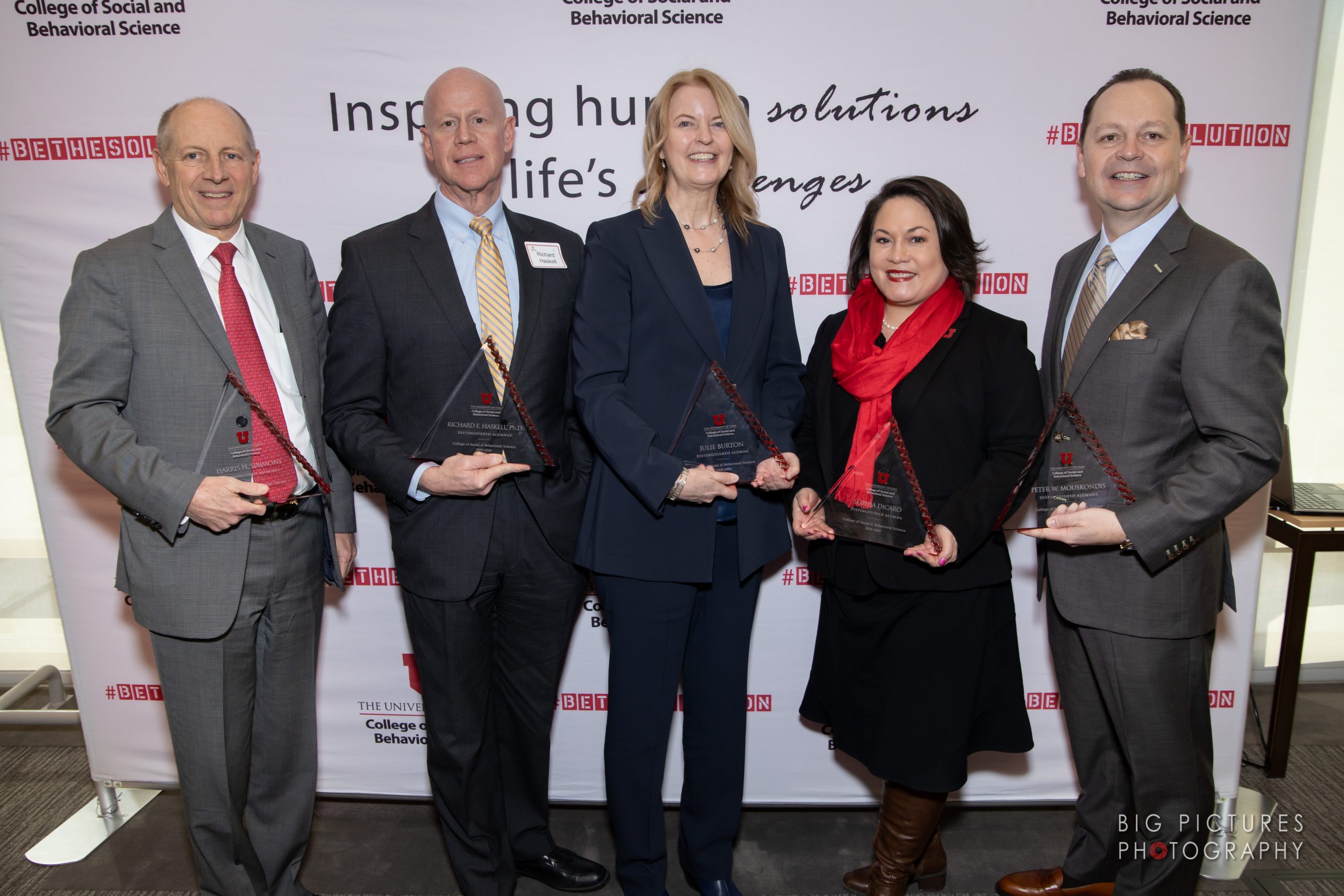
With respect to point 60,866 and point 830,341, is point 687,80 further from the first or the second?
point 60,866

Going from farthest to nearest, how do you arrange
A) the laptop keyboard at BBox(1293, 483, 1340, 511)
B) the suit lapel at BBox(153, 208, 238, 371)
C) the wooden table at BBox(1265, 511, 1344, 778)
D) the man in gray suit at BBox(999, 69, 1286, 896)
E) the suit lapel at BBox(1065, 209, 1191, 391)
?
the laptop keyboard at BBox(1293, 483, 1340, 511) → the wooden table at BBox(1265, 511, 1344, 778) → the suit lapel at BBox(153, 208, 238, 371) → the suit lapel at BBox(1065, 209, 1191, 391) → the man in gray suit at BBox(999, 69, 1286, 896)

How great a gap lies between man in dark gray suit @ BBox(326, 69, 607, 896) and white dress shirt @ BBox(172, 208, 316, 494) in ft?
0.36

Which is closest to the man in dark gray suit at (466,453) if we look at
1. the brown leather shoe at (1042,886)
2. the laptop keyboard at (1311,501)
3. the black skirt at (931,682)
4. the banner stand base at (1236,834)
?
the black skirt at (931,682)

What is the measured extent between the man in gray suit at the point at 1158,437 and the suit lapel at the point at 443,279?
1475 millimetres

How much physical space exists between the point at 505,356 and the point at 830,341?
882 mm

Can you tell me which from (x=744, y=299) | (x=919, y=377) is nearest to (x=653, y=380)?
(x=744, y=299)

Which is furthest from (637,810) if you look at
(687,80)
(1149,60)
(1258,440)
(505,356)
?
(1149,60)

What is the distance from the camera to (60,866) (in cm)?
282

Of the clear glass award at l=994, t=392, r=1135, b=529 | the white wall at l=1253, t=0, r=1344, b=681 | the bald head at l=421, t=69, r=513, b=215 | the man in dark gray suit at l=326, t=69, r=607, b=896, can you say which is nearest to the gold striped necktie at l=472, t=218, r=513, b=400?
the man in dark gray suit at l=326, t=69, r=607, b=896

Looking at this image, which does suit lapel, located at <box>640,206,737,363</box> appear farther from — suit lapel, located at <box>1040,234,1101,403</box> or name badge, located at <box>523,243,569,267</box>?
suit lapel, located at <box>1040,234,1101,403</box>

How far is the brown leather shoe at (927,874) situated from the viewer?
103 inches

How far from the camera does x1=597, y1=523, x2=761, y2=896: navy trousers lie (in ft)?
7.37

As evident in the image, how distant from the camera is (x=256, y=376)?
215 cm

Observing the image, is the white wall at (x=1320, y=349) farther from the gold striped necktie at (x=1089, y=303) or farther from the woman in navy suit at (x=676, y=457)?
the woman in navy suit at (x=676, y=457)
